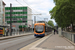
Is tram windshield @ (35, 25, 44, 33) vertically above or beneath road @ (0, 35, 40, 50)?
above

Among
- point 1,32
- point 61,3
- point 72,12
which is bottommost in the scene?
point 1,32

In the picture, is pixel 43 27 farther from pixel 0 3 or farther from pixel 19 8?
pixel 19 8

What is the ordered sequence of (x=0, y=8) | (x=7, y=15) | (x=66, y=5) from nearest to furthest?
(x=66, y=5)
(x=0, y=8)
(x=7, y=15)

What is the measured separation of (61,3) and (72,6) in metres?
2.72

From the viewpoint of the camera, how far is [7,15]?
279 feet

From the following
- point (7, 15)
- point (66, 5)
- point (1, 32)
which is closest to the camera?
point (1, 32)

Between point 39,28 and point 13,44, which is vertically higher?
point 39,28

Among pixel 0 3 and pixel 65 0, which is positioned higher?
pixel 0 3

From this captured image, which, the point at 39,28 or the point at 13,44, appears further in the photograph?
the point at 39,28

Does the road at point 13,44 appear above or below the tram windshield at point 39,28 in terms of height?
below

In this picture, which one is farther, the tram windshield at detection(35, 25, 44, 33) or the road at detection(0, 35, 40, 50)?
the tram windshield at detection(35, 25, 44, 33)

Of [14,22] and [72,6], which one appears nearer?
[72,6]

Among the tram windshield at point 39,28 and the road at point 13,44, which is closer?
the road at point 13,44

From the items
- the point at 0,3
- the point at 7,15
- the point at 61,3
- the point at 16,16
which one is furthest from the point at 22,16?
the point at 61,3
